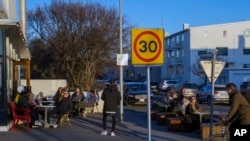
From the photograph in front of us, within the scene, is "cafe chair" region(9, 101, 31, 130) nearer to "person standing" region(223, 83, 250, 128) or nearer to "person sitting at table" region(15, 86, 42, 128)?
"person sitting at table" region(15, 86, 42, 128)

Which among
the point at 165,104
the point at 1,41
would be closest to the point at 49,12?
the point at 165,104

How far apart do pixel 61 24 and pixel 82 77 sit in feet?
16.3

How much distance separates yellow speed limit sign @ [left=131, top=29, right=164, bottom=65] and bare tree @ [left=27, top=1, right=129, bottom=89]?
27957 mm

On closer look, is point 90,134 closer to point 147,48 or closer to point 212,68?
point 212,68

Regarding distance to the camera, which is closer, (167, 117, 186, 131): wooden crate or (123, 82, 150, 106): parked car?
(167, 117, 186, 131): wooden crate

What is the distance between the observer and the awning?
53.8 ft

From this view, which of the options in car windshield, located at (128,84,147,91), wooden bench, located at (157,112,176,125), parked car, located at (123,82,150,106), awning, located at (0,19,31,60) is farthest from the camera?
car windshield, located at (128,84,147,91)

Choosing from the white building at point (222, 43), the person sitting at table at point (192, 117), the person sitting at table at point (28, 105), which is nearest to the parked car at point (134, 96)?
the person sitting at table at point (28, 105)

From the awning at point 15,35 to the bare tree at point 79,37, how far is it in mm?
9804

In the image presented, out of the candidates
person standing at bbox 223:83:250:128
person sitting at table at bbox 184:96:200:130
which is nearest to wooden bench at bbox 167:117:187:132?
person sitting at table at bbox 184:96:200:130

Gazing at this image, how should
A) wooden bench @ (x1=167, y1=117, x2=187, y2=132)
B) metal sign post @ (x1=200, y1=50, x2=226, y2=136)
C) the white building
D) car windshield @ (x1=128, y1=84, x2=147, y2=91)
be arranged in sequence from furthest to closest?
1. the white building
2. car windshield @ (x1=128, y1=84, x2=147, y2=91)
3. wooden bench @ (x1=167, y1=117, x2=187, y2=132)
4. metal sign post @ (x1=200, y1=50, x2=226, y2=136)

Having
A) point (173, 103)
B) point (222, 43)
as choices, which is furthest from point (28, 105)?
point (222, 43)

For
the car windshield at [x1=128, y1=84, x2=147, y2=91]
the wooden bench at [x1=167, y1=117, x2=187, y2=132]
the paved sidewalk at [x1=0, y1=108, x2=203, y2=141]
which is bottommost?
the paved sidewalk at [x1=0, y1=108, x2=203, y2=141]

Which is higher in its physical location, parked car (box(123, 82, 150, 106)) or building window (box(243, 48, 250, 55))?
building window (box(243, 48, 250, 55))
